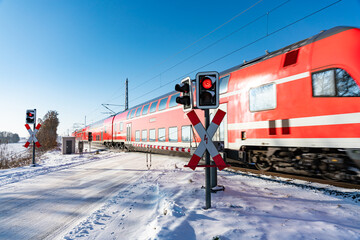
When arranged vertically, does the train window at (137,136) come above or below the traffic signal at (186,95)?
below

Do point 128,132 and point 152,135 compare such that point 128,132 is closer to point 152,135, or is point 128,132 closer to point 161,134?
point 152,135

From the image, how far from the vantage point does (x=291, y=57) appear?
5.61 m

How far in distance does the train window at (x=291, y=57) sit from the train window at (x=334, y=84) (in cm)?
76

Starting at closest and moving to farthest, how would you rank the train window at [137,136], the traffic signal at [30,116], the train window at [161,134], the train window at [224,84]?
the train window at [224,84], the traffic signal at [30,116], the train window at [161,134], the train window at [137,136]

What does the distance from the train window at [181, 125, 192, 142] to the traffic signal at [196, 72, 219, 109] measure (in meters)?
5.94

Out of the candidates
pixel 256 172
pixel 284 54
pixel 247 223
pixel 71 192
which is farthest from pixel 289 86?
pixel 71 192

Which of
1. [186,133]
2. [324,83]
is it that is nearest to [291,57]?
[324,83]

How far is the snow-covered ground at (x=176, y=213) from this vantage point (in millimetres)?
2672

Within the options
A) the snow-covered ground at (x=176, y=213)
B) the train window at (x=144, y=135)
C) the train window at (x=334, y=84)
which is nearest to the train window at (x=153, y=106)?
the train window at (x=144, y=135)

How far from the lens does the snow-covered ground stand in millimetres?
2672

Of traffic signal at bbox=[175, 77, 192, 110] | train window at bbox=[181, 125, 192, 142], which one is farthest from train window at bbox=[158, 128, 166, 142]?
traffic signal at bbox=[175, 77, 192, 110]

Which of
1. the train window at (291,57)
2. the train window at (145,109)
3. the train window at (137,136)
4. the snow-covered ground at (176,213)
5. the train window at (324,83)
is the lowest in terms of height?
the snow-covered ground at (176,213)

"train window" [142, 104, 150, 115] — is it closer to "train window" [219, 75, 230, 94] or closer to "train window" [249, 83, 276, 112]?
"train window" [219, 75, 230, 94]

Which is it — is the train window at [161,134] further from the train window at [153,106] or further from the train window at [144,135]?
the train window at [144,135]
